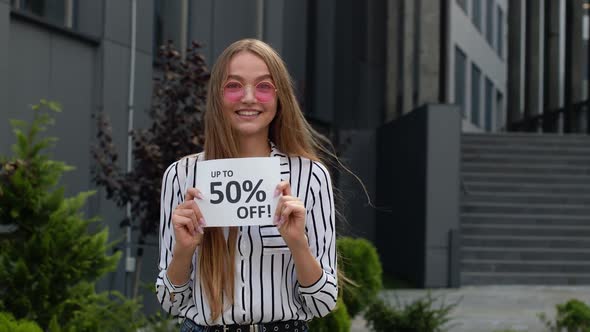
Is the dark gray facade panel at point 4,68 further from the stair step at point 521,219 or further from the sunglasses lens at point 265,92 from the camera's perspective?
the stair step at point 521,219

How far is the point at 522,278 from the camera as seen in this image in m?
19.5

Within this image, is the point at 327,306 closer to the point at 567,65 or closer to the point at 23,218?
the point at 23,218

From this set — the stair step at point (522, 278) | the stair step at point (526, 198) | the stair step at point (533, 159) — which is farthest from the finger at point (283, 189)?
the stair step at point (533, 159)

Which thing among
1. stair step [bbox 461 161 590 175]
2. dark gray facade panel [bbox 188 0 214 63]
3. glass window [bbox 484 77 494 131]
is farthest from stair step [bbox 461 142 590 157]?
glass window [bbox 484 77 494 131]

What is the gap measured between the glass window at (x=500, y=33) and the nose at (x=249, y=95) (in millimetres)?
48974

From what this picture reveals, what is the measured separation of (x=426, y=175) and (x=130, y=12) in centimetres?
883

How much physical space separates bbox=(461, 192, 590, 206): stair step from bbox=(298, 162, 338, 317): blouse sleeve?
18945mm

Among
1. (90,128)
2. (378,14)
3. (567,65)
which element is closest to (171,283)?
(90,128)

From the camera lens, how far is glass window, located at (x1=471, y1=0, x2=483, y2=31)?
43.6 metres

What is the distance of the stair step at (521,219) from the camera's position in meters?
21.2

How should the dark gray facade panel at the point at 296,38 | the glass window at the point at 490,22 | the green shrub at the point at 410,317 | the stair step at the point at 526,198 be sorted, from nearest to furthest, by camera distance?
1. the green shrub at the point at 410,317
2. the stair step at the point at 526,198
3. the dark gray facade panel at the point at 296,38
4. the glass window at the point at 490,22

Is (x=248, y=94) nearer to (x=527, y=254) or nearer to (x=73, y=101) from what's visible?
(x=73, y=101)

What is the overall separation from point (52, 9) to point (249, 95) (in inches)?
339

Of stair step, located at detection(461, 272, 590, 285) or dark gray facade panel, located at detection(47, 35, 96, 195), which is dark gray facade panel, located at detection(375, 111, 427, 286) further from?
dark gray facade panel, located at detection(47, 35, 96, 195)
